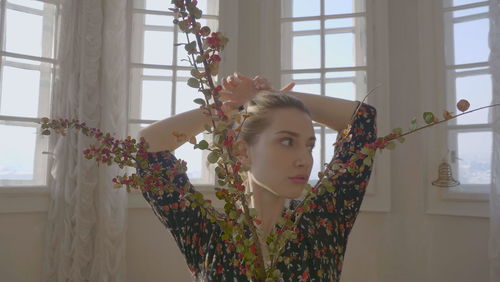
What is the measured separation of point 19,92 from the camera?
8.16 ft

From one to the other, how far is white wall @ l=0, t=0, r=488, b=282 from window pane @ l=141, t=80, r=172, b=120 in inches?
25.9

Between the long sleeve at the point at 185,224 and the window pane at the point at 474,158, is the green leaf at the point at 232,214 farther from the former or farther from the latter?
the window pane at the point at 474,158

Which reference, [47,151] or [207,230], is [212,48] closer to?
[207,230]

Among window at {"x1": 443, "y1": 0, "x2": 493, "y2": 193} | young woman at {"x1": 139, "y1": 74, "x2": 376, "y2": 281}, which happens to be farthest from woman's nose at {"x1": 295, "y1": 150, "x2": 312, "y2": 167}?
window at {"x1": 443, "y1": 0, "x2": 493, "y2": 193}

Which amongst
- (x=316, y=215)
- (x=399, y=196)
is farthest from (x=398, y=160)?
(x=316, y=215)

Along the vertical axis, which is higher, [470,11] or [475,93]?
[470,11]

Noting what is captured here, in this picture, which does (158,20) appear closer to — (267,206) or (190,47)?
(267,206)

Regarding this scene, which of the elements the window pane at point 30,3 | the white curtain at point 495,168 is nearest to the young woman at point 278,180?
the white curtain at point 495,168

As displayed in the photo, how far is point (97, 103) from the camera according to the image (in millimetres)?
2475

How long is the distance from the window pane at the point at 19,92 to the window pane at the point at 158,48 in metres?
0.71

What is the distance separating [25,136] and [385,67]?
2.26 metres

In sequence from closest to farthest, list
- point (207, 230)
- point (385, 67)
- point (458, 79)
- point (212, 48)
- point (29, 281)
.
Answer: point (212, 48) → point (207, 230) → point (29, 281) → point (458, 79) → point (385, 67)

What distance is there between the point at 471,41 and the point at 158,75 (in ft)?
6.55

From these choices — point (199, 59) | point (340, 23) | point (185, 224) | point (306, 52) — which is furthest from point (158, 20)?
point (199, 59)
